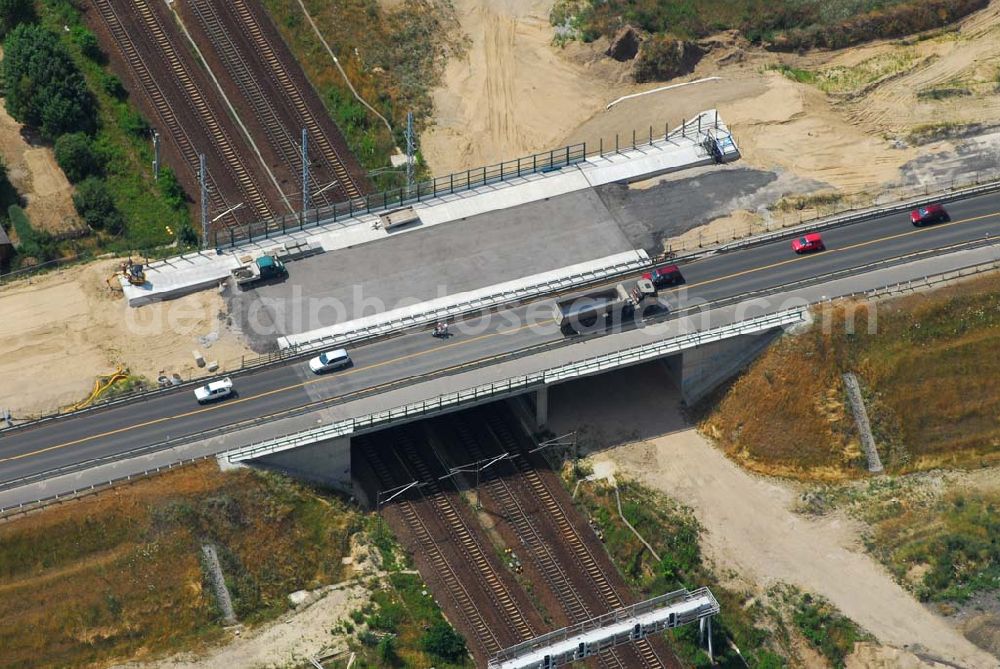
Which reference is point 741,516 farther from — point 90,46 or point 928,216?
point 90,46

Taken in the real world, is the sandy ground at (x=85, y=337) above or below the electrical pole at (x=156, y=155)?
below

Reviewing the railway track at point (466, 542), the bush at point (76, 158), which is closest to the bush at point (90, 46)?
the bush at point (76, 158)

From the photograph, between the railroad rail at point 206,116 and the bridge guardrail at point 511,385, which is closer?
the bridge guardrail at point 511,385

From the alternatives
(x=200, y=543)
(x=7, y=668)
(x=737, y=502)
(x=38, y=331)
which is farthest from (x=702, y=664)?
(x=38, y=331)

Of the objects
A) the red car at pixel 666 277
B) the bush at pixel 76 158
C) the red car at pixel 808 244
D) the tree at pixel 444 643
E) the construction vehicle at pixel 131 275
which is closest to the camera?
the tree at pixel 444 643

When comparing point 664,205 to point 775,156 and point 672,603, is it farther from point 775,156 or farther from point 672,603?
point 672,603

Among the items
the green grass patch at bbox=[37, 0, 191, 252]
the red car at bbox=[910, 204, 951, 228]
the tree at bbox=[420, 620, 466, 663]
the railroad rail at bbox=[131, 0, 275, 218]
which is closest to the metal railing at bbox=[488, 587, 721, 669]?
the tree at bbox=[420, 620, 466, 663]

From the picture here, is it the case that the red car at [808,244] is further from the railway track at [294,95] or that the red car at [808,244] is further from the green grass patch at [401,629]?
the green grass patch at [401,629]
